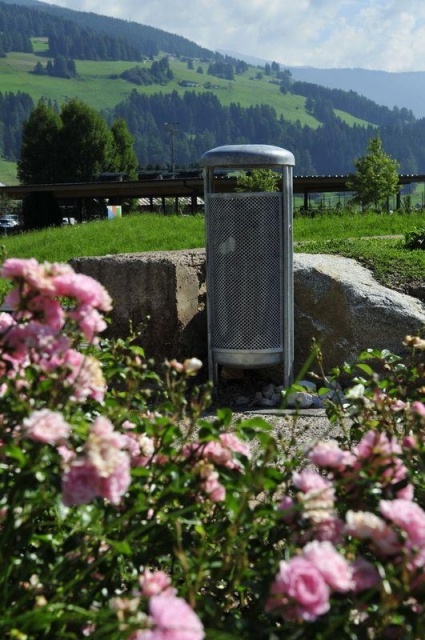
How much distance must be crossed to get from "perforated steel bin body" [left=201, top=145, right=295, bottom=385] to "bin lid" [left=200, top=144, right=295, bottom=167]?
10mm

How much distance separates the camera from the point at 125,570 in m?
2.35

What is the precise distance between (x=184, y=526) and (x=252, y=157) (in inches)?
201

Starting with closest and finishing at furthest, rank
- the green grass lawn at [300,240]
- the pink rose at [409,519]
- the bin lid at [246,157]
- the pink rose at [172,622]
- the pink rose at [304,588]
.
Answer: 1. the pink rose at [172,622]
2. the pink rose at [304,588]
3. the pink rose at [409,519]
4. the bin lid at [246,157]
5. the green grass lawn at [300,240]

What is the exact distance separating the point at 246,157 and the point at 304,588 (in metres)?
5.87

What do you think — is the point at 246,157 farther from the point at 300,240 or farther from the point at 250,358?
the point at 300,240

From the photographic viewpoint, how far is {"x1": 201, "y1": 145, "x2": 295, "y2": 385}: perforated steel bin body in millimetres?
7285

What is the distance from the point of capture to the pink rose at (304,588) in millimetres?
1460

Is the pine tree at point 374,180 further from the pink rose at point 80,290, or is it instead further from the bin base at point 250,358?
the pink rose at point 80,290

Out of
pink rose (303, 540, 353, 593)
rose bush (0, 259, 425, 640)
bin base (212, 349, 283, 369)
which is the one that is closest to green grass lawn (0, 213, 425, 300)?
bin base (212, 349, 283, 369)

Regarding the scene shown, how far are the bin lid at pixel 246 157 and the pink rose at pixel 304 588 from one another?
582 centimetres

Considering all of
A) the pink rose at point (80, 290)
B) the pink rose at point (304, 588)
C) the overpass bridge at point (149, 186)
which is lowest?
the overpass bridge at point (149, 186)

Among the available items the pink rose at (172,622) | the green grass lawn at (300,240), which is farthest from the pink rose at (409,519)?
the green grass lawn at (300,240)

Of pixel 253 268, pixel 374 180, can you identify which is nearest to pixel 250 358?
pixel 253 268

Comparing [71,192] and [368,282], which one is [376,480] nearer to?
[368,282]
